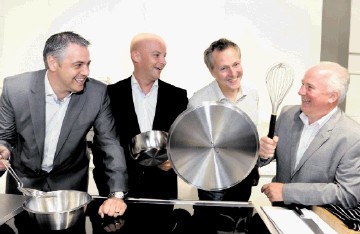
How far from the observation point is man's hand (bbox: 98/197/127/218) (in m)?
1.07

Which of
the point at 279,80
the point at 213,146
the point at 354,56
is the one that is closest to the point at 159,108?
the point at 213,146

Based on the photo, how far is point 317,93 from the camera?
1326 millimetres

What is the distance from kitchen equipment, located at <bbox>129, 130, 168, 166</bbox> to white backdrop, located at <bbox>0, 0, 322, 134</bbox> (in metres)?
1.05

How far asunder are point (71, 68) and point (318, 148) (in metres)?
0.87

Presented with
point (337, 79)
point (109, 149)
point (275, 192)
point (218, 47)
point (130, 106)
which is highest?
point (218, 47)

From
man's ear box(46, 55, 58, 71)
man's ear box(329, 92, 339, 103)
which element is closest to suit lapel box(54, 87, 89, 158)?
man's ear box(46, 55, 58, 71)

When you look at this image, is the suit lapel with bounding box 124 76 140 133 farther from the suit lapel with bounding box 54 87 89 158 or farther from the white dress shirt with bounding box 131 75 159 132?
the suit lapel with bounding box 54 87 89 158

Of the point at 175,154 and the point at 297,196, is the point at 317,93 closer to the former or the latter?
the point at 297,196

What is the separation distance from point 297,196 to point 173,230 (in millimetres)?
447

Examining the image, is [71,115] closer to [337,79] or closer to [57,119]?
[57,119]

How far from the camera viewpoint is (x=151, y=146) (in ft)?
4.14

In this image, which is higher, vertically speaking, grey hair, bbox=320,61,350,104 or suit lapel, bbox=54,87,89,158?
grey hair, bbox=320,61,350,104

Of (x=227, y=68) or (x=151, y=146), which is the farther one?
(x=227, y=68)

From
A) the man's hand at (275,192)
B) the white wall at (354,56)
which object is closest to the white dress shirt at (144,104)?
the man's hand at (275,192)
